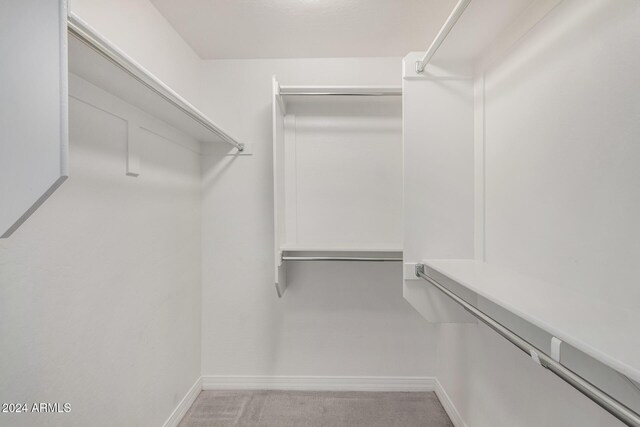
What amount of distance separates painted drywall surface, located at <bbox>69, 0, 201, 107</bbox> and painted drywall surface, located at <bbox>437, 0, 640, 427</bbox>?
1.58 metres

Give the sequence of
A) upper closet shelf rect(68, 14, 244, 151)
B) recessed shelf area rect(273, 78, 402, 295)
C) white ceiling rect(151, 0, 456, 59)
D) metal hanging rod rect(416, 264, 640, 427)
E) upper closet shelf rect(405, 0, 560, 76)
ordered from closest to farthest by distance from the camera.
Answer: metal hanging rod rect(416, 264, 640, 427) < upper closet shelf rect(68, 14, 244, 151) < upper closet shelf rect(405, 0, 560, 76) < white ceiling rect(151, 0, 456, 59) < recessed shelf area rect(273, 78, 402, 295)

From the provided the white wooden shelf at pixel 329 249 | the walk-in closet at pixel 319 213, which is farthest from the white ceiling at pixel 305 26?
the white wooden shelf at pixel 329 249

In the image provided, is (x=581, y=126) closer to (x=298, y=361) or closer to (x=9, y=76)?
(x=9, y=76)

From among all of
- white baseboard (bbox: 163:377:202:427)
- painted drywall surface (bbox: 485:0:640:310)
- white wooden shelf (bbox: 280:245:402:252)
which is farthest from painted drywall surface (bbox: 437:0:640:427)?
white baseboard (bbox: 163:377:202:427)

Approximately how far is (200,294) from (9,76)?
5.86ft

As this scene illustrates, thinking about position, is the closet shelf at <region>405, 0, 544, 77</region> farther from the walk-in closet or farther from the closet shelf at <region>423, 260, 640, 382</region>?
the closet shelf at <region>423, 260, 640, 382</region>

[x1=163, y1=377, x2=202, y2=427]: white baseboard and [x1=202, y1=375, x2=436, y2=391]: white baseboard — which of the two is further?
[x1=202, y1=375, x2=436, y2=391]: white baseboard

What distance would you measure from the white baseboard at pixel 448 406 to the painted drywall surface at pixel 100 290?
166 centimetres

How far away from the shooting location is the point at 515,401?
119cm

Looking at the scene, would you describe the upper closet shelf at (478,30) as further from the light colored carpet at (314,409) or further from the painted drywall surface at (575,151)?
the light colored carpet at (314,409)

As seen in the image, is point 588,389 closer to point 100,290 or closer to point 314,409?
point 100,290

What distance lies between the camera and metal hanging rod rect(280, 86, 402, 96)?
176 centimetres

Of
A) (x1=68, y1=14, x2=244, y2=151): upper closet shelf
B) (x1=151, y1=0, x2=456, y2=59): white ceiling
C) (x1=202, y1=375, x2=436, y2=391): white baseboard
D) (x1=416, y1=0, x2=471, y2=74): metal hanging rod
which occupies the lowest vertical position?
(x1=202, y1=375, x2=436, y2=391): white baseboard

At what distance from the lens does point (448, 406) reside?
1.83 m
